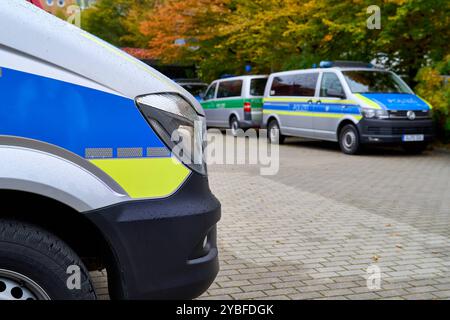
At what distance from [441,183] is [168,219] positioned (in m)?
7.40

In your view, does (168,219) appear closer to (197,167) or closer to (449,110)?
(197,167)

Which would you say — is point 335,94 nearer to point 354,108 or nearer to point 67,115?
point 354,108

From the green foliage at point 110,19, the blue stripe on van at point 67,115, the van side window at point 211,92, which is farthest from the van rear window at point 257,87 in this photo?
the green foliage at point 110,19

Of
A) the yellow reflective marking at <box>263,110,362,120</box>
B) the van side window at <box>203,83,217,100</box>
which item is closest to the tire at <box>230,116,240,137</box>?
the van side window at <box>203,83,217,100</box>

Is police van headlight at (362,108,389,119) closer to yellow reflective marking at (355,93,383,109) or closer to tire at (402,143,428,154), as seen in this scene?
yellow reflective marking at (355,93,383,109)

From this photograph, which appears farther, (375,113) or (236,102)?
(236,102)

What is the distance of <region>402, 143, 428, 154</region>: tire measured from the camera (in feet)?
42.0

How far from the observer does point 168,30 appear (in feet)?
86.3

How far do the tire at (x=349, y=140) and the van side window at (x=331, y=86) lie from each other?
2.60 ft

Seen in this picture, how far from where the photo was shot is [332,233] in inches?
233

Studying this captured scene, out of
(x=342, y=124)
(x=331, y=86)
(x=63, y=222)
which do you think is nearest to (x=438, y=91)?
(x=342, y=124)

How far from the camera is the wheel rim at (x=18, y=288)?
2.49m

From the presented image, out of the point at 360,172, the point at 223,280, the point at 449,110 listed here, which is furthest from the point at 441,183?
the point at 223,280

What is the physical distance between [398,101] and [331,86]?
1.67 metres
